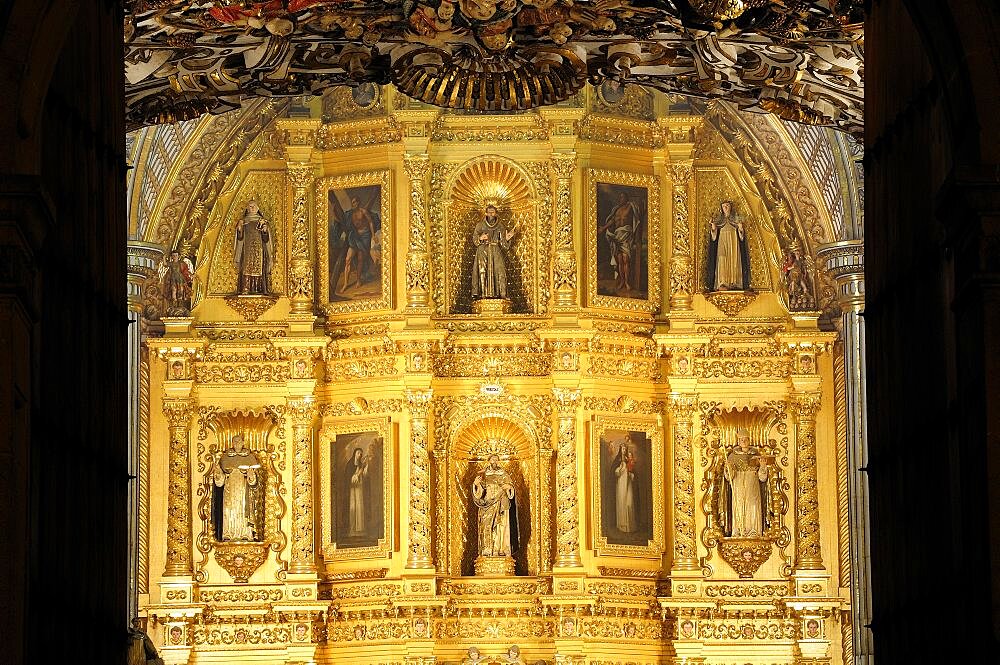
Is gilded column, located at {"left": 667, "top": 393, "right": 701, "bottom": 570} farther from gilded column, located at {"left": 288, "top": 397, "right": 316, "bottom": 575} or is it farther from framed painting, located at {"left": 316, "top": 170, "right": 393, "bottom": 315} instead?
gilded column, located at {"left": 288, "top": 397, "right": 316, "bottom": 575}

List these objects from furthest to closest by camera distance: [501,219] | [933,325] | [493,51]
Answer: [501,219]
[493,51]
[933,325]

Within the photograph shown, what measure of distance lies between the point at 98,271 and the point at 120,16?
8.34 ft

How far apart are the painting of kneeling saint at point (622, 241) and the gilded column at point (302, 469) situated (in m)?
5.13

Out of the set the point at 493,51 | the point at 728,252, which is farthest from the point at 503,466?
the point at 493,51

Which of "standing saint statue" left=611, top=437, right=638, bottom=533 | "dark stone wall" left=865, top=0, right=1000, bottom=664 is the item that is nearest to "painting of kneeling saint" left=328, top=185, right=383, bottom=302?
"standing saint statue" left=611, top=437, right=638, bottom=533

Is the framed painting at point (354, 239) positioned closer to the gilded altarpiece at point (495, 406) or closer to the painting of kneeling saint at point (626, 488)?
the gilded altarpiece at point (495, 406)

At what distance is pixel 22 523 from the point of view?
13094 millimetres

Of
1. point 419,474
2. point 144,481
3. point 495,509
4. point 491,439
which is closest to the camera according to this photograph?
point 144,481

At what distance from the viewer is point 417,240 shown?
3422cm

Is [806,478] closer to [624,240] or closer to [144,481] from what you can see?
[624,240]

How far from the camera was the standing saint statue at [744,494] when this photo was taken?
34.3 meters

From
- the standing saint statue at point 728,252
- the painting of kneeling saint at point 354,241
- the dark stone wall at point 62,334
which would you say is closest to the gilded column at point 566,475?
the standing saint statue at point 728,252

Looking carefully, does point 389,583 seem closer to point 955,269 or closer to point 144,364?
point 144,364

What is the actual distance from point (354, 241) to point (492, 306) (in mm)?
2503
